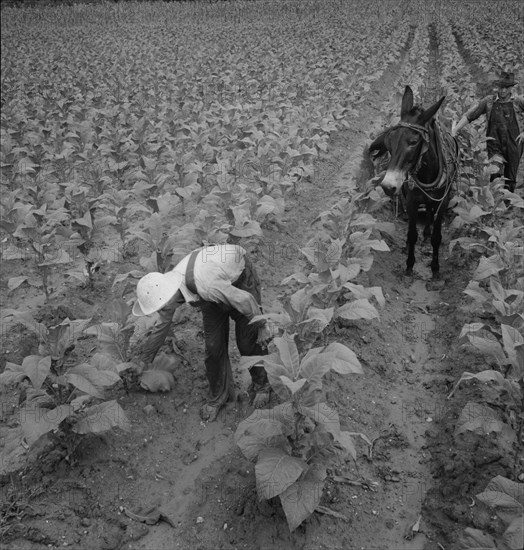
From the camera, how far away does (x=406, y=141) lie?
5441 millimetres

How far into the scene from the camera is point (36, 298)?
20.5 ft

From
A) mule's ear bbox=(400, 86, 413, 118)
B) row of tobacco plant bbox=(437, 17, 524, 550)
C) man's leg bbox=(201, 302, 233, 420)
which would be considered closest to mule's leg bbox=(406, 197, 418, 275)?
row of tobacco plant bbox=(437, 17, 524, 550)

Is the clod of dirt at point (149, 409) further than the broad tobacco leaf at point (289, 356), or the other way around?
the clod of dirt at point (149, 409)

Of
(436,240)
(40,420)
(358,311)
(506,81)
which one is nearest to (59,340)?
(40,420)

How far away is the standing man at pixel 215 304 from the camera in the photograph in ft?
12.4

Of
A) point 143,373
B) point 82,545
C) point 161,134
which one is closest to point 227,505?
point 82,545

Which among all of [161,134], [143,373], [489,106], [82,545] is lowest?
[82,545]

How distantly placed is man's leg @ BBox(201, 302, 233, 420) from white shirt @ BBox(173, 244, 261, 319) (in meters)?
0.24

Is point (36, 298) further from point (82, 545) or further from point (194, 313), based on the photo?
point (82, 545)

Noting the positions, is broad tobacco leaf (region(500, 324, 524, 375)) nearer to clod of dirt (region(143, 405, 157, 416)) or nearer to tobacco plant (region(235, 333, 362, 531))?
tobacco plant (region(235, 333, 362, 531))

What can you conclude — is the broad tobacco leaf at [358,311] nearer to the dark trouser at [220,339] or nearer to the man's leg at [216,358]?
the dark trouser at [220,339]

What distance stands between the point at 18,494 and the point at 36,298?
306 cm

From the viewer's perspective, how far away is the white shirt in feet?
12.5

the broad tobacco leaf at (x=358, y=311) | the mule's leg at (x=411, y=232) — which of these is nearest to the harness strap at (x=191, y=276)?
the broad tobacco leaf at (x=358, y=311)
